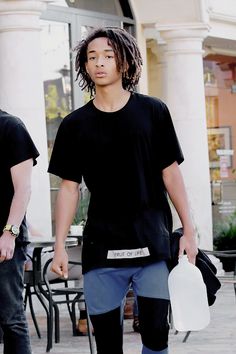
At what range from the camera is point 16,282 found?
19.8 ft

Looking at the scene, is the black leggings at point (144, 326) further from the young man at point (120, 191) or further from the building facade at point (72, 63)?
the building facade at point (72, 63)

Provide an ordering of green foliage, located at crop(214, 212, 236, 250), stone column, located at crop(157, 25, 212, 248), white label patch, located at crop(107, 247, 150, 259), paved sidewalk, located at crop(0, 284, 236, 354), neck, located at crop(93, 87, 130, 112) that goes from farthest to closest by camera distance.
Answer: green foliage, located at crop(214, 212, 236, 250) → stone column, located at crop(157, 25, 212, 248) → paved sidewalk, located at crop(0, 284, 236, 354) → neck, located at crop(93, 87, 130, 112) → white label patch, located at crop(107, 247, 150, 259)

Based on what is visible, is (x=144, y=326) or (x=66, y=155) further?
(x=66, y=155)

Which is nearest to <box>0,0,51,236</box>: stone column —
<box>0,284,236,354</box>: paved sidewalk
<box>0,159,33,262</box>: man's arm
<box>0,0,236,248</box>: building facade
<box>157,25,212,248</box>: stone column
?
<box>0,0,236,248</box>: building facade

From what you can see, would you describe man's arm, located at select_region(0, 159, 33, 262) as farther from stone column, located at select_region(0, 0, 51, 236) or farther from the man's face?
stone column, located at select_region(0, 0, 51, 236)

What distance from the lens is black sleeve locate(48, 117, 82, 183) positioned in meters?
5.38

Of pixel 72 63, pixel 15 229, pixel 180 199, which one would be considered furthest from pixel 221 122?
pixel 180 199

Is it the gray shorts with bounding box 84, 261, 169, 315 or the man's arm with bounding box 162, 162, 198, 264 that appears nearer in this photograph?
the gray shorts with bounding box 84, 261, 169, 315

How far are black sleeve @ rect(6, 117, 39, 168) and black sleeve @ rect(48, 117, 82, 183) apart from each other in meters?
0.59

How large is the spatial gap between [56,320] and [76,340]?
0.28 meters

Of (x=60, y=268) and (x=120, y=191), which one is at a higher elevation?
(x=120, y=191)

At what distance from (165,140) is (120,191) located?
0.34m

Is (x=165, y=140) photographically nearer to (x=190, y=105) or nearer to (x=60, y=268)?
(x=60, y=268)

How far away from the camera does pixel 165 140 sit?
17.6 feet
